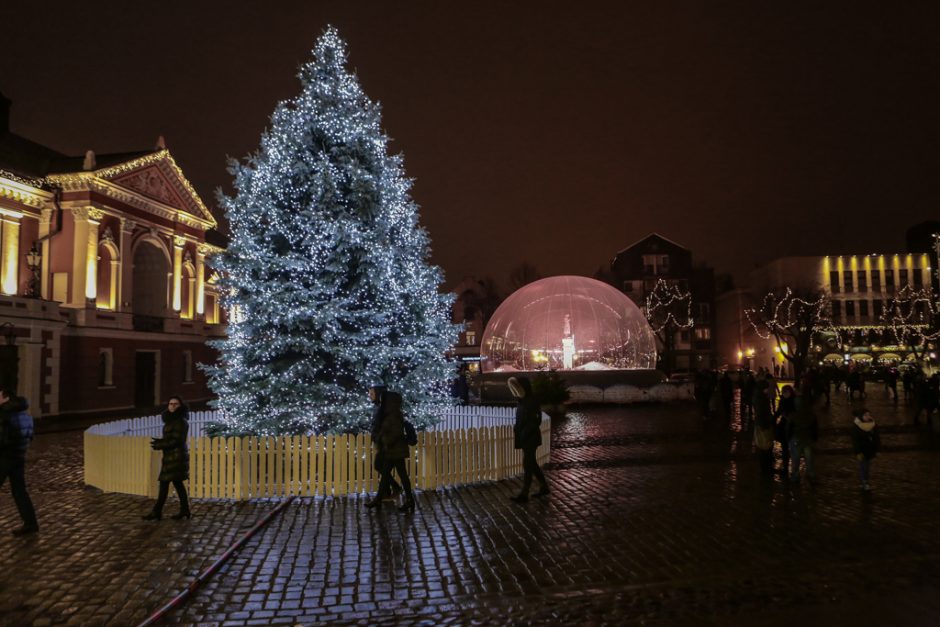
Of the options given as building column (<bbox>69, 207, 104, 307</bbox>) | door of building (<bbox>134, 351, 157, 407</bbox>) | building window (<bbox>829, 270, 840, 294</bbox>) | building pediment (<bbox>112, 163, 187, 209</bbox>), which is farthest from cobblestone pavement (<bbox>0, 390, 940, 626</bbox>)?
building window (<bbox>829, 270, 840, 294</bbox>)

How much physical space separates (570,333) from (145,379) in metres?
23.3

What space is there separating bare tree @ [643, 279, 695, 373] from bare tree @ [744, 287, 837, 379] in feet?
23.2

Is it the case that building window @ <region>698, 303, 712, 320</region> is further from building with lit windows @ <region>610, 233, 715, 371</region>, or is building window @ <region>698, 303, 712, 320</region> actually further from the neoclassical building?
the neoclassical building

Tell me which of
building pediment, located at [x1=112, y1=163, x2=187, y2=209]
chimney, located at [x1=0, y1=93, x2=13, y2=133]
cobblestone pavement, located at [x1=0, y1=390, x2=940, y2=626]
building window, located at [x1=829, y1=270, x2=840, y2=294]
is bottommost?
cobblestone pavement, located at [x1=0, y1=390, x2=940, y2=626]

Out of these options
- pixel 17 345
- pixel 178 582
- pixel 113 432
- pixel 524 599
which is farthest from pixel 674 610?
pixel 17 345

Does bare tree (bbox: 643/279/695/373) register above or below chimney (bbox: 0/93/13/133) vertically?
below

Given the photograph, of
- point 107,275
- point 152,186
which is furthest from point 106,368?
point 152,186

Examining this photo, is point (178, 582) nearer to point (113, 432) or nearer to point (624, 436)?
point (113, 432)

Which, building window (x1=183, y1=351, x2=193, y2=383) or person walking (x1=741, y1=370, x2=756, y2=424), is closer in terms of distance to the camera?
person walking (x1=741, y1=370, x2=756, y2=424)

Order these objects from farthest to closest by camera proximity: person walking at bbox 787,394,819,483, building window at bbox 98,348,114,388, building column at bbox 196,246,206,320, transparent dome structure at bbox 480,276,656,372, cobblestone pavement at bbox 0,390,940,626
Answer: building column at bbox 196,246,206,320 < transparent dome structure at bbox 480,276,656,372 < building window at bbox 98,348,114,388 < person walking at bbox 787,394,819,483 < cobblestone pavement at bbox 0,390,940,626

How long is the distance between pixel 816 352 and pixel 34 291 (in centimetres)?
6755

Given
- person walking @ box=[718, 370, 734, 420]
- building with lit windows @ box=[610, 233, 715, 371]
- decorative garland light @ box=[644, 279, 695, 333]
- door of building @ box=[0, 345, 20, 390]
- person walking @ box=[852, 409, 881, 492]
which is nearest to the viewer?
person walking @ box=[852, 409, 881, 492]

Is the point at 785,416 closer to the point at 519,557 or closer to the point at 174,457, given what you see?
the point at 519,557

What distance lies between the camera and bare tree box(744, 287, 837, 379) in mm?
60088
